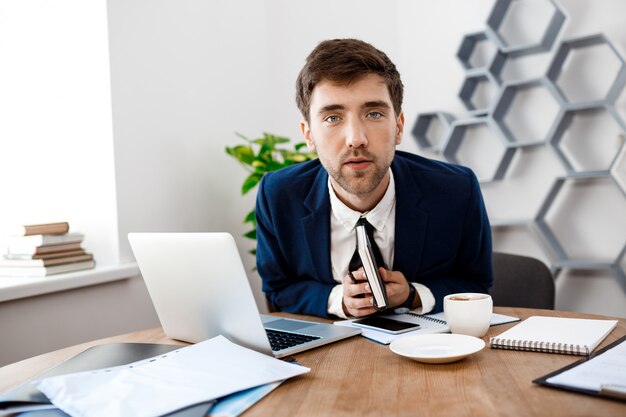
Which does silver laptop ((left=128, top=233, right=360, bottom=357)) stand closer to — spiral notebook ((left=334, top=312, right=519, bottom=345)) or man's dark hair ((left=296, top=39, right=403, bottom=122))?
spiral notebook ((left=334, top=312, right=519, bottom=345))

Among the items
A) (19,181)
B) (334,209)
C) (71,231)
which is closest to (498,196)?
(334,209)

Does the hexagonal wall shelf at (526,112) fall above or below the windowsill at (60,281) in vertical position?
above

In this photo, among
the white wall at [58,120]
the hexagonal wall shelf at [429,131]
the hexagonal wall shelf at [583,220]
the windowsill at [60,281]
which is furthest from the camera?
the hexagonal wall shelf at [429,131]

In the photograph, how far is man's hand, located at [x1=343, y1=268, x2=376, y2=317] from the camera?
4.49 ft

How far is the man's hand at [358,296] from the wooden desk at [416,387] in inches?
7.8

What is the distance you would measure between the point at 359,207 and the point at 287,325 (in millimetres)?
452

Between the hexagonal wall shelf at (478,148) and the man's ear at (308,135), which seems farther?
the hexagonal wall shelf at (478,148)

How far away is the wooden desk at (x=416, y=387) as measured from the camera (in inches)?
32.2

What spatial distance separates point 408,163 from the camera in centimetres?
178

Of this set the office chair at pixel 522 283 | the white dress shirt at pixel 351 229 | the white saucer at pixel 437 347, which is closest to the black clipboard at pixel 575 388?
the white saucer at pixel 437 347

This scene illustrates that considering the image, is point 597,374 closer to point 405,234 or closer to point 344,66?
point 405,234

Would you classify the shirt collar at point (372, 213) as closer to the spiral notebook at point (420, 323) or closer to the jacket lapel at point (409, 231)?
the jacket lapel at point (409, 231)

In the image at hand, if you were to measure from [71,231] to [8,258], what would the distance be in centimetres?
31

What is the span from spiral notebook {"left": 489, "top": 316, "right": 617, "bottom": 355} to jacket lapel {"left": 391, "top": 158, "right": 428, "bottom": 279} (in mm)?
388
